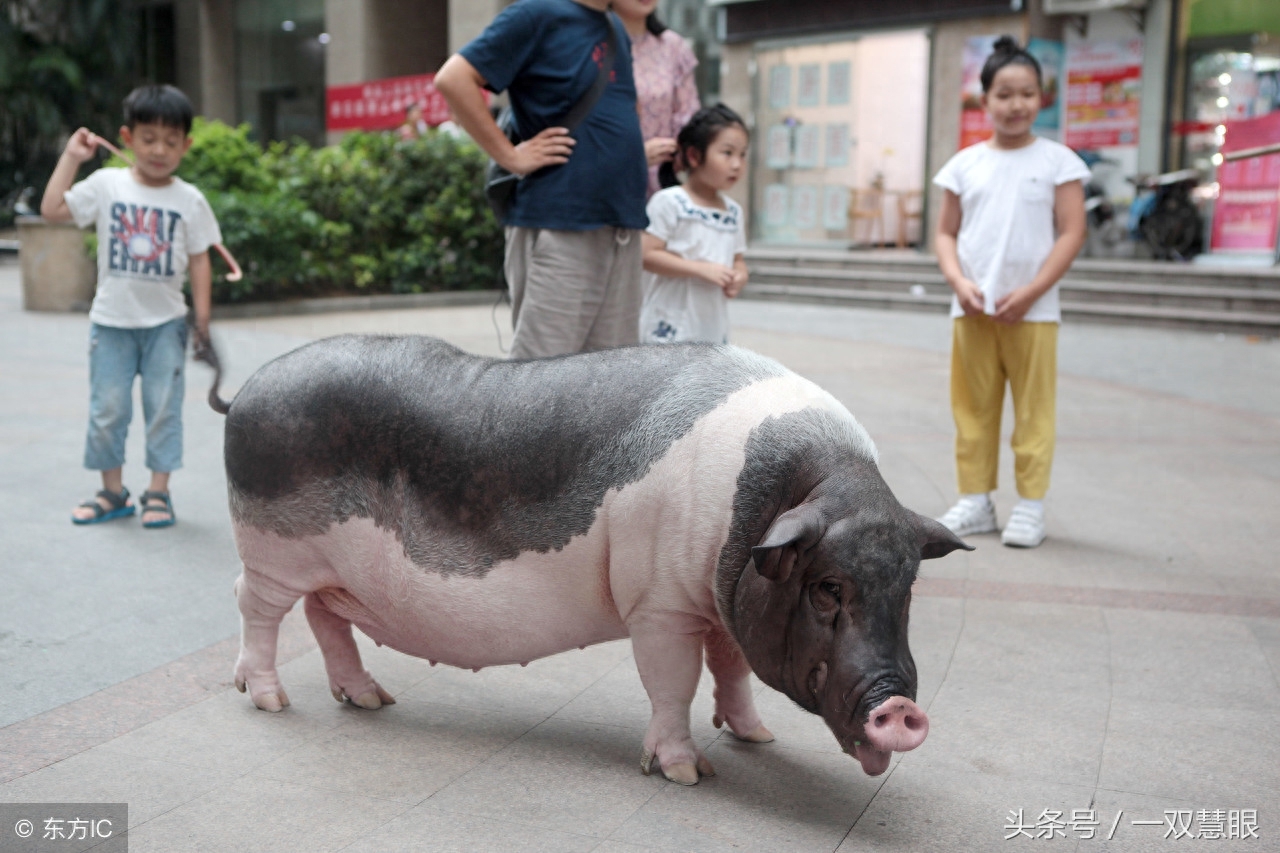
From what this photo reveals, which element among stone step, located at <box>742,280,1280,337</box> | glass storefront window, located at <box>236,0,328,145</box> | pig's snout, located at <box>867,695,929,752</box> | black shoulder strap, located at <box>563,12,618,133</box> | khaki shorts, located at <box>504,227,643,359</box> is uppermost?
glass storefront window, located at <box>236,0,328,145</box>

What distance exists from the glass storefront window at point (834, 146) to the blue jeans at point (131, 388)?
13707 millimetres

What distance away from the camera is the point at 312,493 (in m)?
2.85

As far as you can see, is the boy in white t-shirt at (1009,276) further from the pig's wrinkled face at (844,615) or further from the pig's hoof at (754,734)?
the pig's wrinkled face at (844,615)

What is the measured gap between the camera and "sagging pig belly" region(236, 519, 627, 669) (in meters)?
2.72

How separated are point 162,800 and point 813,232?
16123 mm

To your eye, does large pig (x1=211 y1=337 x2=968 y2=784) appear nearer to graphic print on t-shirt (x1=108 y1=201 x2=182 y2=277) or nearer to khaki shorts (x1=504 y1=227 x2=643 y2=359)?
khaki shorts (x1=504 y1=227 x2=643 y2=359)

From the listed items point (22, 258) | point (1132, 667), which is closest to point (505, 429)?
point (1132, 667)

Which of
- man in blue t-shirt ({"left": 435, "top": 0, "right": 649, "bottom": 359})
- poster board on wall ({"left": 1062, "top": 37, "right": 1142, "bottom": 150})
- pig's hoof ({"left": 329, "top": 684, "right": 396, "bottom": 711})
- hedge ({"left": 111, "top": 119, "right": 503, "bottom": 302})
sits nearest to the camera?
pig's hoof ({"left": 329, "top": 684, "right": 396, "bottom": 711})

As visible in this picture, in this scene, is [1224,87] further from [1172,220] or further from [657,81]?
[657,81]

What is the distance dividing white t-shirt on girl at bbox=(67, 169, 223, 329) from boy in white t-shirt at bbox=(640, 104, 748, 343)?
179 cm

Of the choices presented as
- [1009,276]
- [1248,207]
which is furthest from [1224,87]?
[1009,276]

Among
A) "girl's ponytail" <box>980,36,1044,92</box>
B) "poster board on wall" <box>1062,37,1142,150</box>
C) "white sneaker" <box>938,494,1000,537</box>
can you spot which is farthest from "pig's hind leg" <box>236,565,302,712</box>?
"poster board on wall" <box>1062,37,1142,150</box>

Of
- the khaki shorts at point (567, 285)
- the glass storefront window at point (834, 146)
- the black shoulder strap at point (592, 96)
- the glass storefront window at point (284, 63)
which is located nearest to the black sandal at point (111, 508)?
the khaki shorts at point (567, 285)

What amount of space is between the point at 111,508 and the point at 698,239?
2702 millimetres
